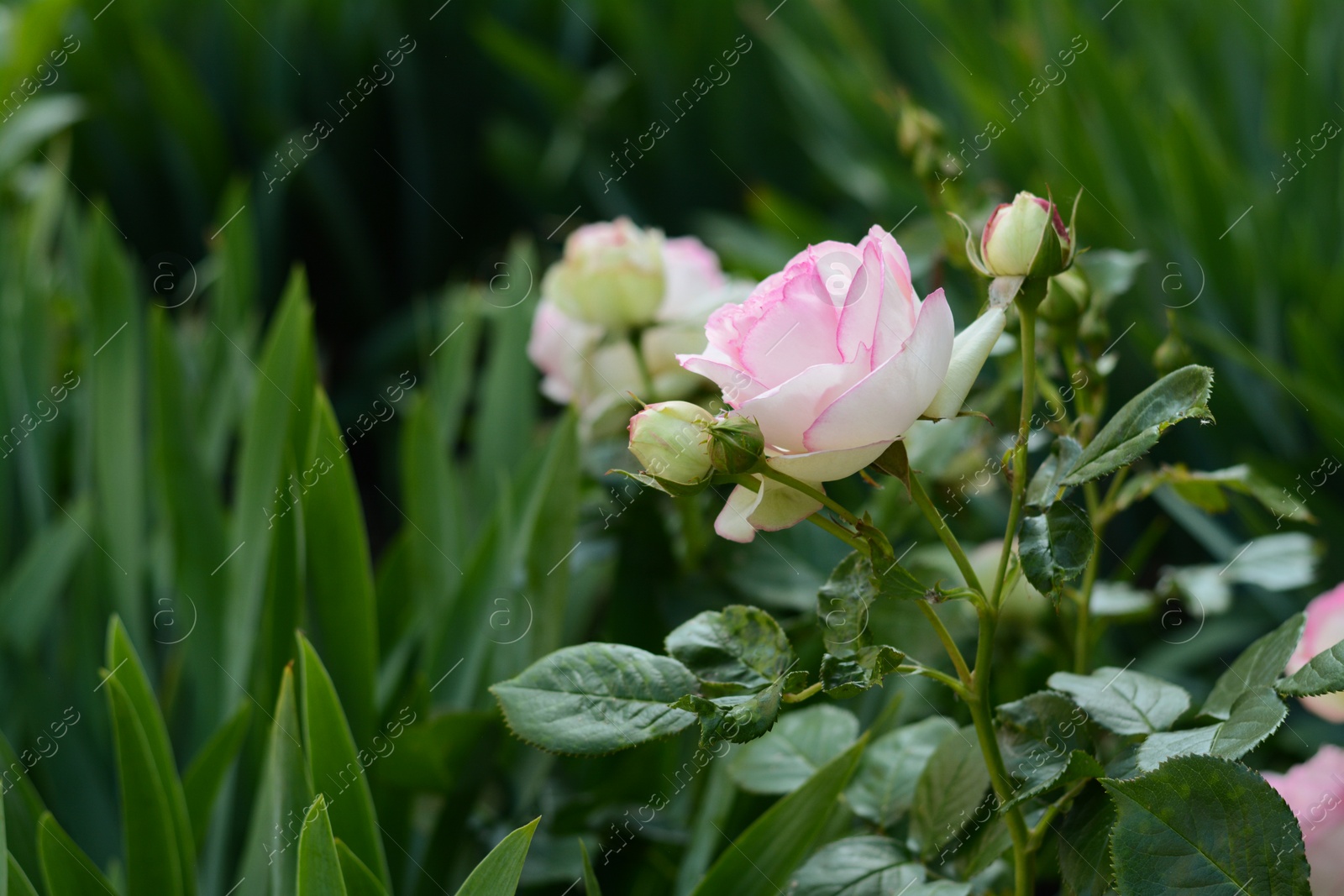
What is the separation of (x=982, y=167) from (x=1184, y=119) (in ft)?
0.82

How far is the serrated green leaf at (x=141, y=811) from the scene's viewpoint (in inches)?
17.9

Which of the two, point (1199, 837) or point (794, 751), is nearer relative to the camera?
point (1199, 837)

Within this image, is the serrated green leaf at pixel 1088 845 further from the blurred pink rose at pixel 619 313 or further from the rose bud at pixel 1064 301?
the blurred pink rose at pixel 619 313

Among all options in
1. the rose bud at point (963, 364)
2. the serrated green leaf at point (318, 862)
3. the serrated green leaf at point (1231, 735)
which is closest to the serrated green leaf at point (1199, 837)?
the serrated green leaf at point (1231, 735)

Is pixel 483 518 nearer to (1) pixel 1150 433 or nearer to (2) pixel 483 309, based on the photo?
(2) pixel 483 309

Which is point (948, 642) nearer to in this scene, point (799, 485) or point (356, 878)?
point (799, 485)

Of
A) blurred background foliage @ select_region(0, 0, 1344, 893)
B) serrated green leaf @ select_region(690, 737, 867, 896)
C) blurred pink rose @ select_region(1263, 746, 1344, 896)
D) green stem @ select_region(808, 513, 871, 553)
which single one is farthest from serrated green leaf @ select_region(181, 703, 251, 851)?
blurred pink rose @ select_region(1263, 746, 1344, 896)

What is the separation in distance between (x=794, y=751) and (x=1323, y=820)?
0.65 ft

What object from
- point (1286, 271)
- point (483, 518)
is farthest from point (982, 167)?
point (483, 518)

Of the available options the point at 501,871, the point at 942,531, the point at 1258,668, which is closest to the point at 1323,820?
the point at 1258,668

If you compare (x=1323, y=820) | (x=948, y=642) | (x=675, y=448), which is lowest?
(x=1323, y=820)

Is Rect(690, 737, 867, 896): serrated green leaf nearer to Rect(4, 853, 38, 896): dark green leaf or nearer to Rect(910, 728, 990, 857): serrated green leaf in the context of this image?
Rect(910, 728, 990, 857): serrated green leaf

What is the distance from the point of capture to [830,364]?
30cm

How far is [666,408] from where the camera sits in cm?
31
